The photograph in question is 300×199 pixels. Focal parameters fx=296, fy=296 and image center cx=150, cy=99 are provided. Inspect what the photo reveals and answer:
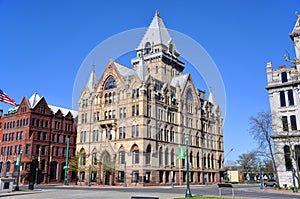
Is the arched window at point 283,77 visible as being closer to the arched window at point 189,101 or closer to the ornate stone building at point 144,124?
the ornate stone building at point 144,124

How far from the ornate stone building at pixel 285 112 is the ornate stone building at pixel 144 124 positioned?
869 inches

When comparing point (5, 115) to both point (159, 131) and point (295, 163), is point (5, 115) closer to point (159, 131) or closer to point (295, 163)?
point (159, 131)

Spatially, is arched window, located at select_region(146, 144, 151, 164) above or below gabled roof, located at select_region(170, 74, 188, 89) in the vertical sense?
below

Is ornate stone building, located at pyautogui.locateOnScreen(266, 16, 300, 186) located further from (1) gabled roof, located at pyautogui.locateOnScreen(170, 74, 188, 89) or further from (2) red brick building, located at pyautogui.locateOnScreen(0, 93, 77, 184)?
(2) red brick building, located at pyautogui.locateOnScreen(0, 93, 77, 184)

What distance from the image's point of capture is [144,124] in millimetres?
60906

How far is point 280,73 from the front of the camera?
57188mm

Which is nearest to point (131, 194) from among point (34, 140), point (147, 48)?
point (34, 140)

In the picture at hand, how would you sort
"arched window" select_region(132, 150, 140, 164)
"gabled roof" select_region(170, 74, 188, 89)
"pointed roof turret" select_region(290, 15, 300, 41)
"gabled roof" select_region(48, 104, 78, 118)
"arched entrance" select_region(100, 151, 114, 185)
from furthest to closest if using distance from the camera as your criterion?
"gabled roof" select_region(48, 104, 78, 118)
"gabled roof" select_region(170, 74, 188, 89)
"arched entrance" select_region(100, 151, 114, 185)
"arched window" select_region(132, 150, 140, 164)
"pointed roof turret" select_region(290, 15, 300, 41)

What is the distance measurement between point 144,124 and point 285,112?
89.3 ft

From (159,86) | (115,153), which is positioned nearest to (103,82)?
(159,86)

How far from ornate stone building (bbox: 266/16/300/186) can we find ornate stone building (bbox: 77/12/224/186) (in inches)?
869

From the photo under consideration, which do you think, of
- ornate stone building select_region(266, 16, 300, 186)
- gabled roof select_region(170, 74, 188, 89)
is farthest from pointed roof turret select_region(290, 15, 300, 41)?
gabled roof select_region(170, 74, 188, 89)

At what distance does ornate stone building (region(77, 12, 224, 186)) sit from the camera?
61688 mm

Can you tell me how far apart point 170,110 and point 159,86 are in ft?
20.7
